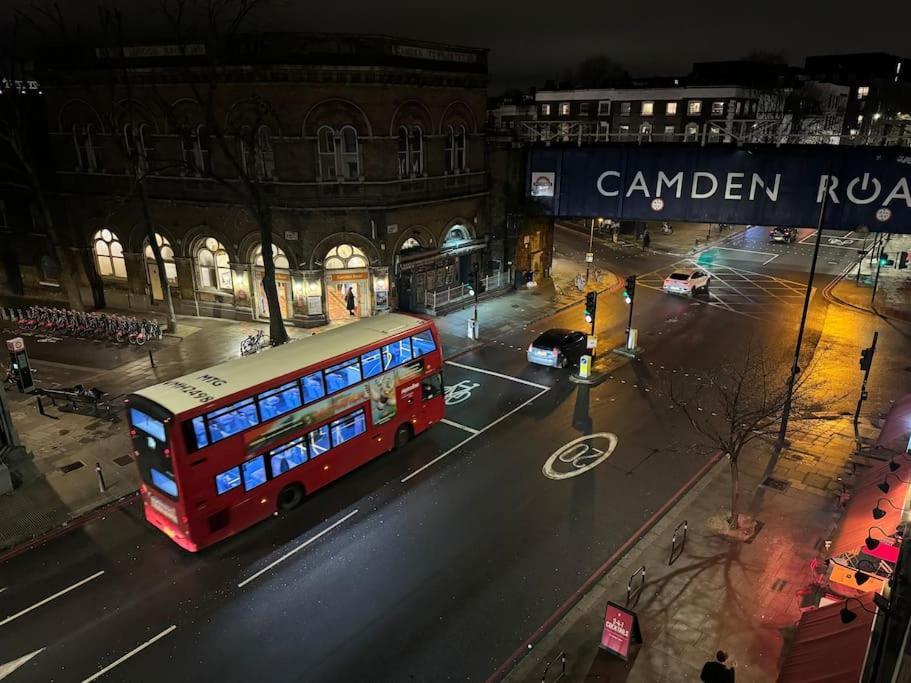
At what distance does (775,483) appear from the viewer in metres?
16.8

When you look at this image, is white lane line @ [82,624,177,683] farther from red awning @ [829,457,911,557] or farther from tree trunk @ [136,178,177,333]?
tree trunk @ [136,178,177,333]

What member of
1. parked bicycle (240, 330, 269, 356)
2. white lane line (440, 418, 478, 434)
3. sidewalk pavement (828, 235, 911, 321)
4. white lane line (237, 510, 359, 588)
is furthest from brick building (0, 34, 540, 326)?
sidewalk pavement (828, 235, 911, 321)

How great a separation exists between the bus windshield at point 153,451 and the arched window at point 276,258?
1645cm

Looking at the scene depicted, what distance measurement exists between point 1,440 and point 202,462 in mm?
8025

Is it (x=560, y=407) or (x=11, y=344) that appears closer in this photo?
(x=11, y=344)

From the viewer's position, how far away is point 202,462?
1320cm

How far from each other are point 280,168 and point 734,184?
795 inches

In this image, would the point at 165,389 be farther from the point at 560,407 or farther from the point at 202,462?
the point at 560,407

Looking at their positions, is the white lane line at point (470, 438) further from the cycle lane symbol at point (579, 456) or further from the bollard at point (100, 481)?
the bollard at point (100, 481)

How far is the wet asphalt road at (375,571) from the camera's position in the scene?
11.4 metres

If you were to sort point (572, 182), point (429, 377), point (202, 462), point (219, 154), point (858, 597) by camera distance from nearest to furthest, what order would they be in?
point (858, 597) < point (202, 462) < point (429, 377) < point (219, 154) < point (572, 182)

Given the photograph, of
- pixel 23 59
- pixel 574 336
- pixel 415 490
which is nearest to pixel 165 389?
pixel 415 490

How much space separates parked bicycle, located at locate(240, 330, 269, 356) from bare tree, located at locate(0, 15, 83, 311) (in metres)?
10.4

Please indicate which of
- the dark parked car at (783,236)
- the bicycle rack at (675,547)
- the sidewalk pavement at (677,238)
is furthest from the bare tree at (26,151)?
the dark parked car at (783,236)
